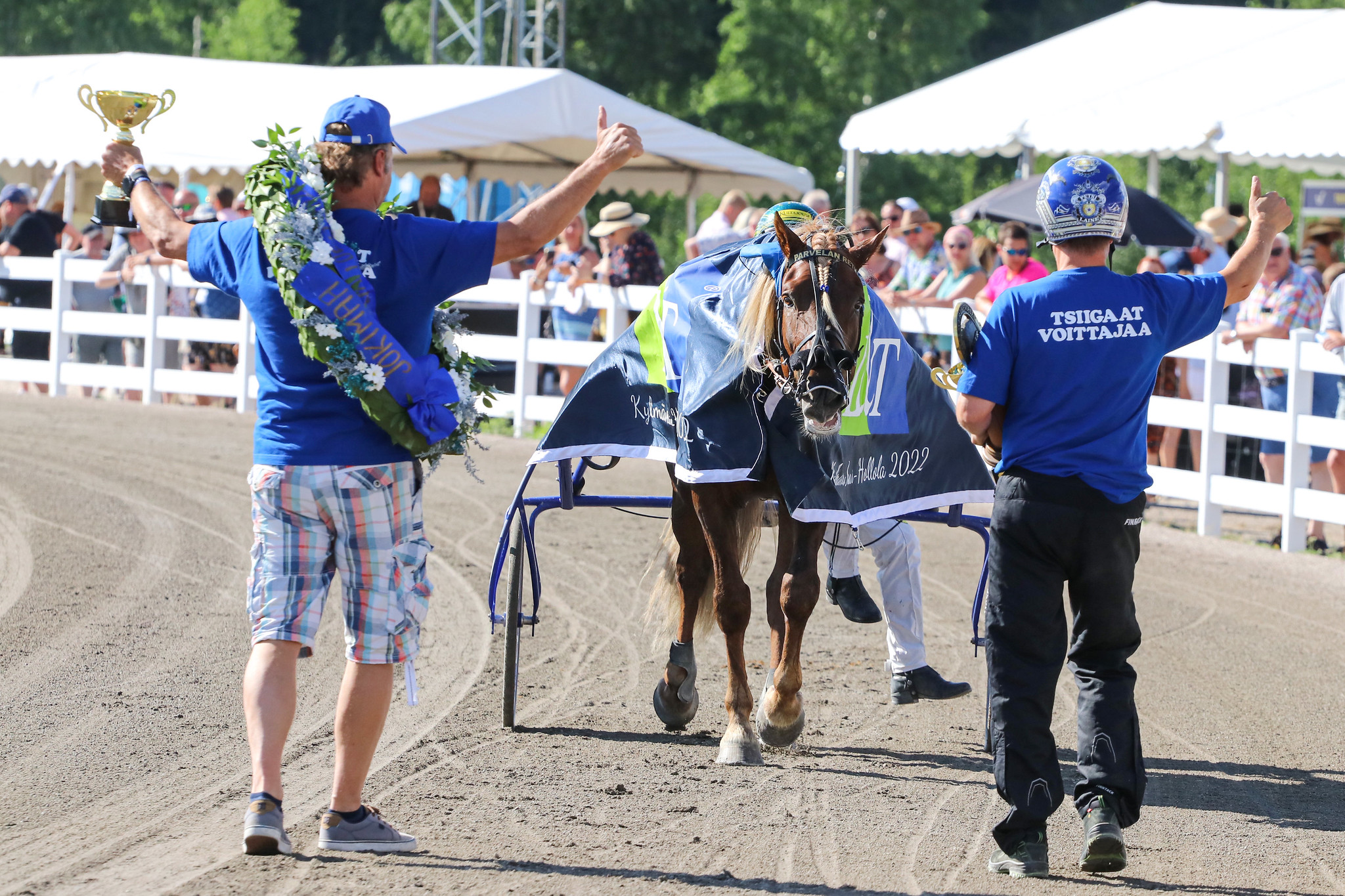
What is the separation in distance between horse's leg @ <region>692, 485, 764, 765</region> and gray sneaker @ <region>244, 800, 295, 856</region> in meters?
1.74

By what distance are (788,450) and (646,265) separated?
8.84 metres

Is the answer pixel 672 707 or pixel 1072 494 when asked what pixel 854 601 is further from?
pixel 1072 494

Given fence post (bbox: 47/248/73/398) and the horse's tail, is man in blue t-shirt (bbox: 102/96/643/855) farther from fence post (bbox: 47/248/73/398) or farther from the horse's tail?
fence post (bbox: 47/248/73/398)

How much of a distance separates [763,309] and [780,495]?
0.64 meters

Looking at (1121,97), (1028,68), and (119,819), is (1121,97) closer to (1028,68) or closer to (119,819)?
(1028,68)

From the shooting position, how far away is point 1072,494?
163 inches

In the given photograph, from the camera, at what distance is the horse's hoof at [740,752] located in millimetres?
5297

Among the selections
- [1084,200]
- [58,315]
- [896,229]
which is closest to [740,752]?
[1084,200]

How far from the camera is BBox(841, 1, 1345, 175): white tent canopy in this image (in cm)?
1344

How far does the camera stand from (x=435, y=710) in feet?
19.0

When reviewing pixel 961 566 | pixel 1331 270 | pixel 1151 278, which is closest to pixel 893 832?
pixel 1151 278

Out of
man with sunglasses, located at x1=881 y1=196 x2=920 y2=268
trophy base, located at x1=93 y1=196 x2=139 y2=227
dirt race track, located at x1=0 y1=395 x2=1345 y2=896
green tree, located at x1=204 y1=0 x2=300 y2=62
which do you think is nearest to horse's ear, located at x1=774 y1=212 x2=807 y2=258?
dirt race track, located at x1=0 y1=395 x2=1345 y2=896

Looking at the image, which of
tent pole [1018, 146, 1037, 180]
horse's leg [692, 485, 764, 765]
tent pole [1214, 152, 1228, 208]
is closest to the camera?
horse's leg [692, 485, 764, 765]

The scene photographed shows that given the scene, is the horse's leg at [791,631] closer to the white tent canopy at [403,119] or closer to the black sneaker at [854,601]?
the black sneaker at [854,601]
